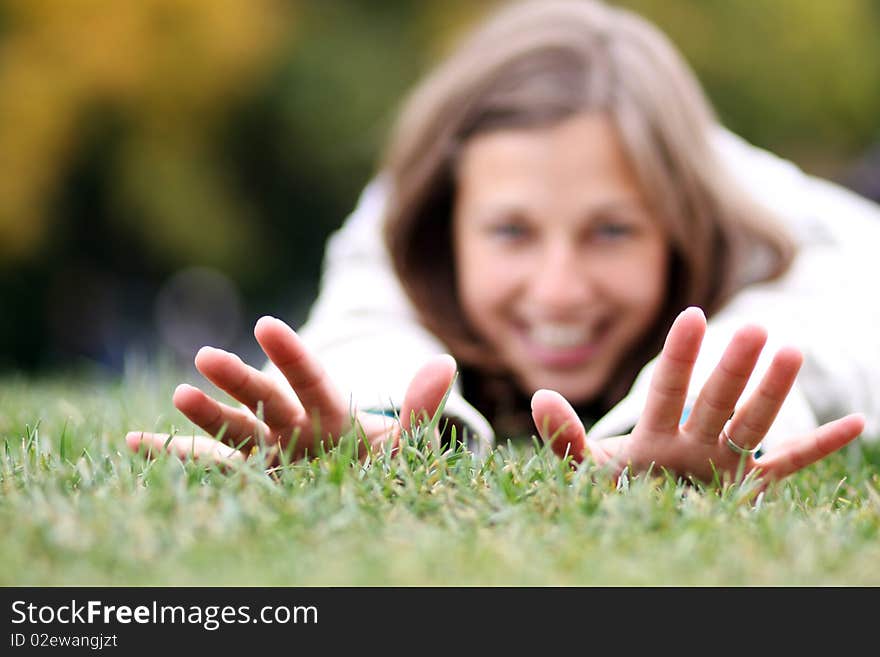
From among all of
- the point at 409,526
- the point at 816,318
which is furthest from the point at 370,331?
the point at 409,526

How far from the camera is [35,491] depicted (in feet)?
4.24

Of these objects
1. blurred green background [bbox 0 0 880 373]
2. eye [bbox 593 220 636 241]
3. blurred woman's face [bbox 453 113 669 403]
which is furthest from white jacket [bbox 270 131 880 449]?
blurred green background [bbox 0 0 880 373]

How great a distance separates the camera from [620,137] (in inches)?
116

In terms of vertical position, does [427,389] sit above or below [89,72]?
below

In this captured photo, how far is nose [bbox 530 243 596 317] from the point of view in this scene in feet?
9.07

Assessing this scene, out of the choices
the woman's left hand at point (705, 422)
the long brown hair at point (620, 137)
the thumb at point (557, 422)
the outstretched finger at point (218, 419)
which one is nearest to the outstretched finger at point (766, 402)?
the woman's left hand at point (705, 422)

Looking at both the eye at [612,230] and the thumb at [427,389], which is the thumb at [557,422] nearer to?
the thumb at [427,389]

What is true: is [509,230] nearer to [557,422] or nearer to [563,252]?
[563,252]

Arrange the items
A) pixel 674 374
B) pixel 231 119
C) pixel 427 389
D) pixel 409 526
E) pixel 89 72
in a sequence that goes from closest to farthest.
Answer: pixel 409 526 → pixel 674 374 → pixel 427 389 → pixel 89 72 → pixel 231 119

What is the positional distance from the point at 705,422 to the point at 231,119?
10.1 m

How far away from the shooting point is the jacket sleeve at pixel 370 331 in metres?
2.23
